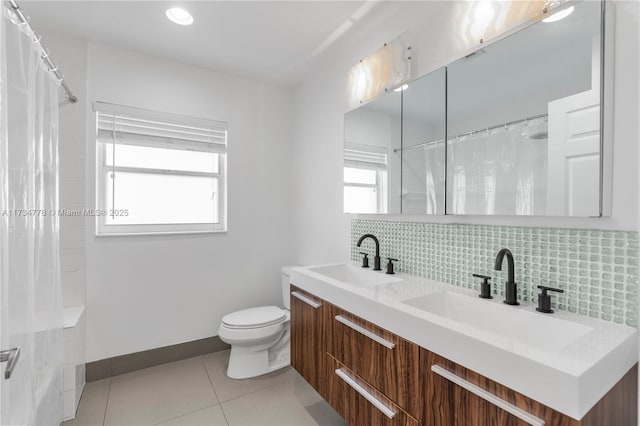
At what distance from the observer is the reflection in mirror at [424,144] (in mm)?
1584

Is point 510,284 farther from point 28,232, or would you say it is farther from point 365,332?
point 28,232

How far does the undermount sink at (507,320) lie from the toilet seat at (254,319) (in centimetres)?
132

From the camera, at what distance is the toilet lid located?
2195 millimetres

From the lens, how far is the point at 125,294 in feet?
7.58

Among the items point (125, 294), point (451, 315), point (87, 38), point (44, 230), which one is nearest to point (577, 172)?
point (451, 315)

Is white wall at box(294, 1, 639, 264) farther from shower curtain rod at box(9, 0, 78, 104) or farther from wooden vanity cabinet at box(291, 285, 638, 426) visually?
shower curtain rod at box(9, 0, 78, 104)

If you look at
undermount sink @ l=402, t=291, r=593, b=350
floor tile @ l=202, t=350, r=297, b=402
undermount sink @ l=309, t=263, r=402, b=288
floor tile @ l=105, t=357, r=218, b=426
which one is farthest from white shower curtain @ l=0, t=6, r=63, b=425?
undermount sink @ l=402, t=291, r=593, b=350

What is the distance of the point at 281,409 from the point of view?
74.5 inches

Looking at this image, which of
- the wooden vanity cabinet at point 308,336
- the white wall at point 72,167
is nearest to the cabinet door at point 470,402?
the wooden vanity cabinet at point 308,336

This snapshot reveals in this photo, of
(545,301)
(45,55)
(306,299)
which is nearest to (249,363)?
(306,299)

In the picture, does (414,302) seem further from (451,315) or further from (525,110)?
(525,110)

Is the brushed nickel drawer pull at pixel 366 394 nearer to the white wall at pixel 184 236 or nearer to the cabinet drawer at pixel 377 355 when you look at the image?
the cabinet drawer at pixel 377 355

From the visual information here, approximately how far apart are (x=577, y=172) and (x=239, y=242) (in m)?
2.41

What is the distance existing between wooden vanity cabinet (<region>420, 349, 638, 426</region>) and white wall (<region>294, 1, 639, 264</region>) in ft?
1.75
